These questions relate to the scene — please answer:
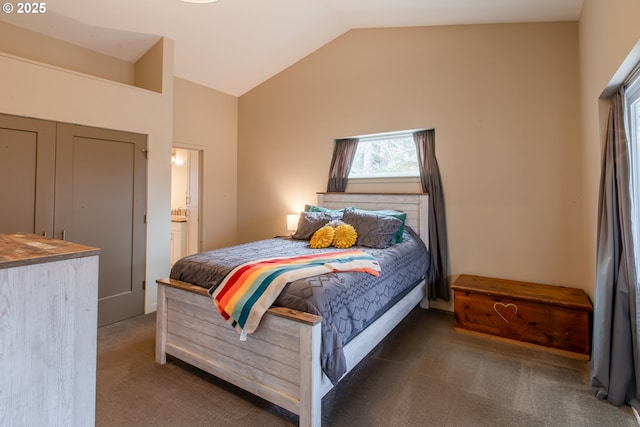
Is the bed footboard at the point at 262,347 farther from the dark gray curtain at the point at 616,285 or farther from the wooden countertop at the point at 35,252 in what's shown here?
the dark gray curtain at the point at 616,285

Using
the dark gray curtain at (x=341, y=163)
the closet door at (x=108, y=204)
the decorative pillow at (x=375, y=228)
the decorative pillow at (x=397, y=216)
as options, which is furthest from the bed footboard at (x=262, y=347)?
the dark gray curtain at (x=341, y=163)

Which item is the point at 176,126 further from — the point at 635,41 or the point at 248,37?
the point at 635,41

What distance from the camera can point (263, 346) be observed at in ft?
6.26

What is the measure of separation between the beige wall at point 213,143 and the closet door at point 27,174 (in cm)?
163

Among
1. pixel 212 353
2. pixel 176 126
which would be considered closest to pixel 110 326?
pixel 212 353

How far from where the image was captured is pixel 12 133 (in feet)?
8.68

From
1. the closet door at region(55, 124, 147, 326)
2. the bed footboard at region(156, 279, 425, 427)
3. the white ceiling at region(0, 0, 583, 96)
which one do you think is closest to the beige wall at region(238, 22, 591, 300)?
the white ceiling at region(0, 0, 583, 96)

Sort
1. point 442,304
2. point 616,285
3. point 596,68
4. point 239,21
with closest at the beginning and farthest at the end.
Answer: point 616,285
point 596,68
point 239,21
point 442,304

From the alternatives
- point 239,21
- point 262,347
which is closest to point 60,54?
point 239,21

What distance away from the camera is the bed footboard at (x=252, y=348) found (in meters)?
1.70

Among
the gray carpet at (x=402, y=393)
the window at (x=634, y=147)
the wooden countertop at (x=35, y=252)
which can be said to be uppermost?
the window at (x=634, y=147)

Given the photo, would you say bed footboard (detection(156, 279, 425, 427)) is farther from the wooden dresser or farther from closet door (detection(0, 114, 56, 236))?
closet door (detection(0, 114, 56, 236))

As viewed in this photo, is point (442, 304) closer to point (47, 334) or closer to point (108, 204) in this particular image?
point (47, 334)

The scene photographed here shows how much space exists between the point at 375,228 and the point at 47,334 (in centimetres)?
258
